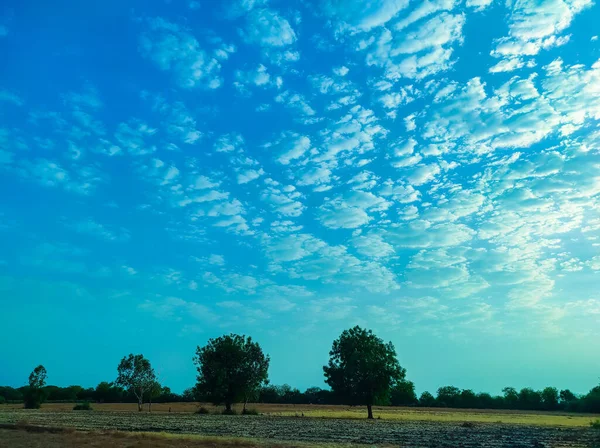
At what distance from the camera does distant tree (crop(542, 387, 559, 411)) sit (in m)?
142

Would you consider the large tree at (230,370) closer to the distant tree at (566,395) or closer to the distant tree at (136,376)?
the distant tree at (136,376)

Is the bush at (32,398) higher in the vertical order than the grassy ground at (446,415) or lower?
higher

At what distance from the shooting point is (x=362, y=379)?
7119cm

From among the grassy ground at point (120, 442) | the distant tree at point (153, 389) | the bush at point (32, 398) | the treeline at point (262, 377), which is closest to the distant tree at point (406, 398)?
the treeline at point (262, 377)

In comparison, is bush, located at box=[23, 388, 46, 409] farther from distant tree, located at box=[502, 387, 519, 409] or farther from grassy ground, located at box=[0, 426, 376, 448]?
distant tree, located at box=[502, 387, 519, 409]

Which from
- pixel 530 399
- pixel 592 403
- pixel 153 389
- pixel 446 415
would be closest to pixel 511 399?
pixel 530 399

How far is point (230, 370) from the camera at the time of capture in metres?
88.4

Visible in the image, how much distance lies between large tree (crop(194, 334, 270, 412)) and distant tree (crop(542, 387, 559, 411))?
98.6m

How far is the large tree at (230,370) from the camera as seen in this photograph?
8688 centimetres

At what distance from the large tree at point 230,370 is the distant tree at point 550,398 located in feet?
323

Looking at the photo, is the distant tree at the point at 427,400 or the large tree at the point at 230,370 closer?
the large tree at the point at 230,370

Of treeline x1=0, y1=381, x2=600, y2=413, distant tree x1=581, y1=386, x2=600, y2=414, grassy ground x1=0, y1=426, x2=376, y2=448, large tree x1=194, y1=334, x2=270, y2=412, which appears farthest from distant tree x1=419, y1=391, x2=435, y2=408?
grassy ground x1=0, y1=426, x2=376, y2=448

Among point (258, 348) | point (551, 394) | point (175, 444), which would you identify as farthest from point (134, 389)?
point (551, 394)

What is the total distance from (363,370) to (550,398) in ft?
340
